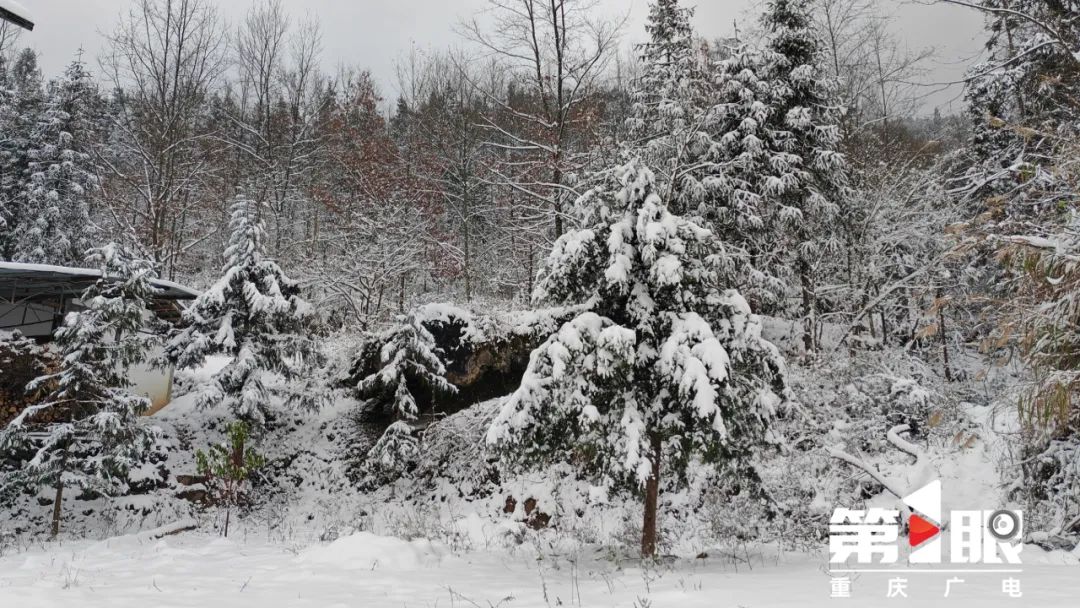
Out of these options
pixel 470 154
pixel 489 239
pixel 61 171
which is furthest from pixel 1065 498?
pixel 61 171

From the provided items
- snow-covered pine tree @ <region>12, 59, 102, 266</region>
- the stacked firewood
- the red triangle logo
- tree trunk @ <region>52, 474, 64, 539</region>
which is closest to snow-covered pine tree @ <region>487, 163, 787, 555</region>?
the red triangle logo

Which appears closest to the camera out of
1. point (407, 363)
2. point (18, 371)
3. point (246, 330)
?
point (18, 371)

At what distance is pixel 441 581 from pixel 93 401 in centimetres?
1009

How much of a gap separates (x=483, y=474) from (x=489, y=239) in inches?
714

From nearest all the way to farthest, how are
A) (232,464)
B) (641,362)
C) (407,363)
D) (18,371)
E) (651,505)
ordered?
(641,362) < (651,505) < (232,464) < (18,371) < (407,363)

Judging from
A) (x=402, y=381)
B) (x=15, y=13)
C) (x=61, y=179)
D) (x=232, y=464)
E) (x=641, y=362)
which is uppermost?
(x=61, y=179)

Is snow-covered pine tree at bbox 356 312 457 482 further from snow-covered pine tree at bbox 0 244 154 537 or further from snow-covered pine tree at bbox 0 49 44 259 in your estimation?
snow-covered pine tree at bbox 0 49 44 259

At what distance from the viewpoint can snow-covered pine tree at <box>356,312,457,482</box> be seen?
14.8 meters

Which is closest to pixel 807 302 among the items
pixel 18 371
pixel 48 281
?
pixel 18 371

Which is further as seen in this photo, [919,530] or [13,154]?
[13,154]

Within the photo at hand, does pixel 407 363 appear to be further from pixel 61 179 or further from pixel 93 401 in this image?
pixel 61 179

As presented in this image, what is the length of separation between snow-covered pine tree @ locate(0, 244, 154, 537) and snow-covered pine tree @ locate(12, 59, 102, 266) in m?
19.6

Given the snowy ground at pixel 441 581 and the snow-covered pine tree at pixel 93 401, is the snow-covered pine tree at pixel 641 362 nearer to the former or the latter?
Answer: the snowy ground at pixel 441 581

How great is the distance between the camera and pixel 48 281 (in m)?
14.8
